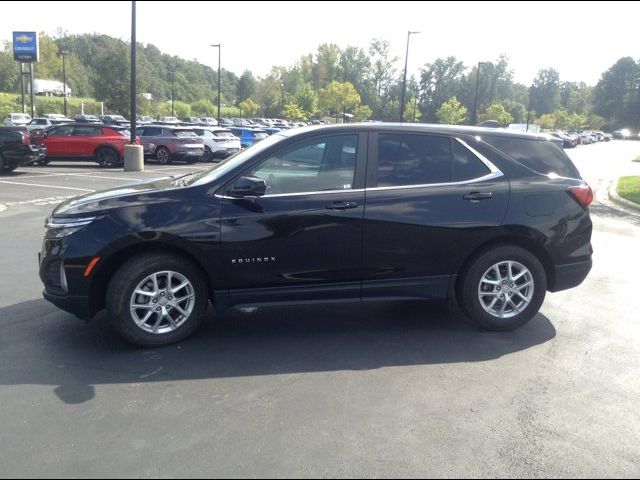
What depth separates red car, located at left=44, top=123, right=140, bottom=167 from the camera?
69.5 ft

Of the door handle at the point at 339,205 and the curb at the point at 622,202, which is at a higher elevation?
the door handle at the point at 339,205

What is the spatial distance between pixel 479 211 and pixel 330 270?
4.54 feet

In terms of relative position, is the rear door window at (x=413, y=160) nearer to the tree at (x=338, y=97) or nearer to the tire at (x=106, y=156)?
the tire at (x=106, y=156)

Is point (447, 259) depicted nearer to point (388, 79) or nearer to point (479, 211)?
point (479, 211)

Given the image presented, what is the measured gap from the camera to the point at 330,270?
4777 millimetres

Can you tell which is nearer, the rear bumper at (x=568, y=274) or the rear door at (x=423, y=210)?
the rear door at (x=423, y=210)

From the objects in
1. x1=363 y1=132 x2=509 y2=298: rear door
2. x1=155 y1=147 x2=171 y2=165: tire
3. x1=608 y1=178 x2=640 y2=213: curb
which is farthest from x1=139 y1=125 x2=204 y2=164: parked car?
x1=363 y1=132 x2=509 y2=298: rear door

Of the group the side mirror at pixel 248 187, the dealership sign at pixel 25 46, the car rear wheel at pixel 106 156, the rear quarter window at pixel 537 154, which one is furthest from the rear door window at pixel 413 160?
the dealership sign at pixel 25 46

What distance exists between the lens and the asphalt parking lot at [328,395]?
10.2 feet

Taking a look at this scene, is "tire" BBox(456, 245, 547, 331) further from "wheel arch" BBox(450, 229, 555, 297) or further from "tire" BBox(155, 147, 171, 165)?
"tire" BBox(155, 147, 171, 165)

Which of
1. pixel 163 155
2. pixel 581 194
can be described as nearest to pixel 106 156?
pixel 163 155

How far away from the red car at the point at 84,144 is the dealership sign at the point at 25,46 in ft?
110

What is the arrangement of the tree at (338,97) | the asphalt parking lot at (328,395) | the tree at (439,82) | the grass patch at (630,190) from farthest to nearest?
the tree at (439,82) < the tree at (338,97) < the grass patch at (630,190) < the asphalt parking lot at (328,395)

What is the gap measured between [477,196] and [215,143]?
21759 millimetres
